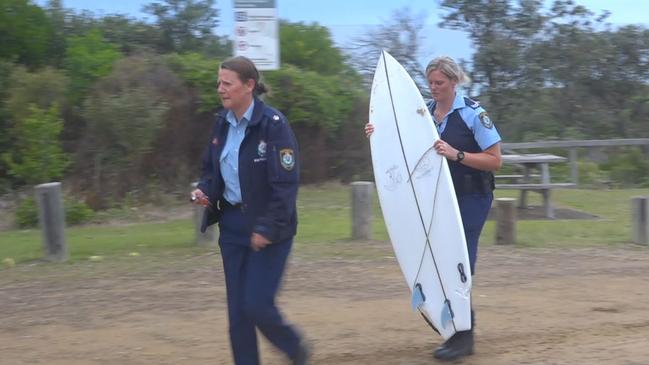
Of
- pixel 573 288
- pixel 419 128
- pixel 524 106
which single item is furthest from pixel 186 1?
pixel 419 128

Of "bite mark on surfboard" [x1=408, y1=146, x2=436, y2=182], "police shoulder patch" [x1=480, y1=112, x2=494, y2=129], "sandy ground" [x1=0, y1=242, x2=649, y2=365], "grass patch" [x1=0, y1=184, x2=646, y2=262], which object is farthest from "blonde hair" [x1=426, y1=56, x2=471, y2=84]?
"grass patch" [x1=0, y1=184, x2=646, y2=262]

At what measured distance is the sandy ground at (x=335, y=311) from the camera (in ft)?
20.0

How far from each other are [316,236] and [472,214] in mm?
5545

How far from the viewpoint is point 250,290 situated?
499cm

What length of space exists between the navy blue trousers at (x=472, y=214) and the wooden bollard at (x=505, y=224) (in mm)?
4705

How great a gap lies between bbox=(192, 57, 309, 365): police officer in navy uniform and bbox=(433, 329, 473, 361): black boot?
108 cm

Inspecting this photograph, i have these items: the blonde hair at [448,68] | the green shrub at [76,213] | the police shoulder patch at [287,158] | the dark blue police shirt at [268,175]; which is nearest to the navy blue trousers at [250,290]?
the dark blue police shirt at [268,175]

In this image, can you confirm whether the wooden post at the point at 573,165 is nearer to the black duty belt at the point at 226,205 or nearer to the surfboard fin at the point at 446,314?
the surfboard fin at the point at 446,314

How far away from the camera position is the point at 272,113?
197 inches

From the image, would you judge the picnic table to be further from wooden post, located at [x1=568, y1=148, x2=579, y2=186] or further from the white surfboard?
A: the white surfboard

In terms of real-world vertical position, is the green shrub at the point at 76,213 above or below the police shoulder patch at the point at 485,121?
below

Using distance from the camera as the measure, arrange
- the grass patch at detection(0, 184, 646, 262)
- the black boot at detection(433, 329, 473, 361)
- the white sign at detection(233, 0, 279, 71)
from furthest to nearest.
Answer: the grass patch at detection(0, 184, 646, 262) < the white sign at detection(233, 0, 279, 71) < the black boot at detection(433, 329, 473, 361)

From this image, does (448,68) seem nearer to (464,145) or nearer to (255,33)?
(464,145)

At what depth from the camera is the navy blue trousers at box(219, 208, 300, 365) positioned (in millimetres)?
5000
